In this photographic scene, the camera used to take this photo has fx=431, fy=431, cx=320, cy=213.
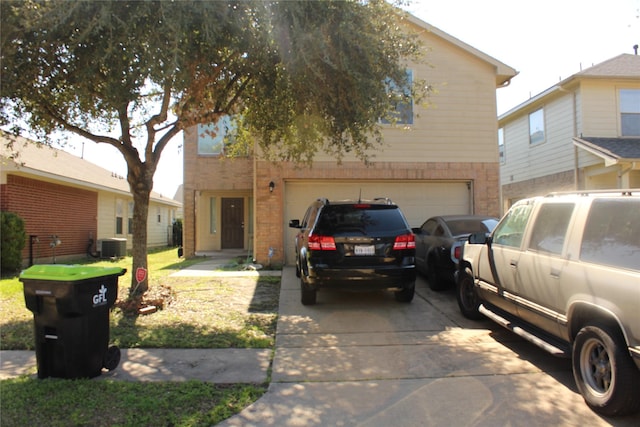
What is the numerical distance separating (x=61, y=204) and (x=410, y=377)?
1394 cm

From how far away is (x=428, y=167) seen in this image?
1211 cm

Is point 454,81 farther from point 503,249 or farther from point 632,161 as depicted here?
point 503,249

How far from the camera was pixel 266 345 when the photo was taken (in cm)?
543

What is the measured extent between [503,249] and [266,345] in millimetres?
3207

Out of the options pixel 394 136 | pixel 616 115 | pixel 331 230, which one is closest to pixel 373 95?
pixel 331 230

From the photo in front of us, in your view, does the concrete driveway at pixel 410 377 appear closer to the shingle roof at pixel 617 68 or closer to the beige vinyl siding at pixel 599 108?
the beige vinyl siding at pixel 599 108

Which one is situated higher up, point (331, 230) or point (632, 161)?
point (632, 161)

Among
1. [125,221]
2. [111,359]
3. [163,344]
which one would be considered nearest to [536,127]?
[163,344]

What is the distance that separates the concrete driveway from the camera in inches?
141

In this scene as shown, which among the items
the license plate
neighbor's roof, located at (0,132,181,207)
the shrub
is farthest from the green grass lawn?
neighbor's roof, located at (0,132,181,207)

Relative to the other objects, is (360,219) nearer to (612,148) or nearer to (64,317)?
(64,317)

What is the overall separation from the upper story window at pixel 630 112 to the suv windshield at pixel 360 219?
1132 cm

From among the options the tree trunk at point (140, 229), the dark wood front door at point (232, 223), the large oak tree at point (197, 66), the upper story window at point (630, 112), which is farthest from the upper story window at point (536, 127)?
the tree trunk at point (140, 229)

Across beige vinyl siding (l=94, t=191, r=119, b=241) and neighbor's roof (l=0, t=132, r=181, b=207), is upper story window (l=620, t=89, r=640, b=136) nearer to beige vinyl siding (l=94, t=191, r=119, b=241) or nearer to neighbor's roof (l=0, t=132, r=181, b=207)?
neighbor's roof (l=0, t=132, r=181, b=207)
